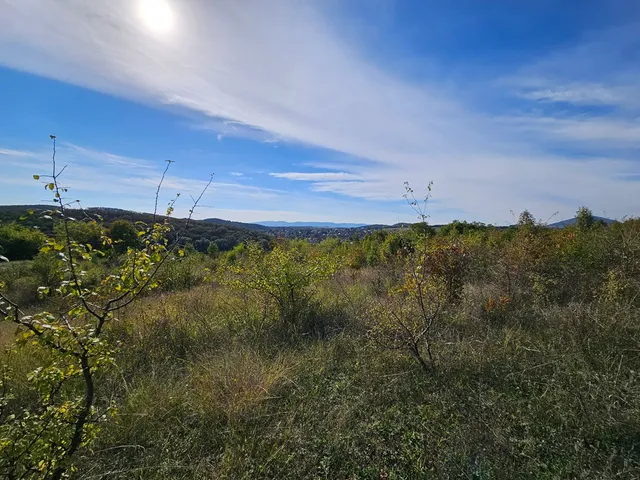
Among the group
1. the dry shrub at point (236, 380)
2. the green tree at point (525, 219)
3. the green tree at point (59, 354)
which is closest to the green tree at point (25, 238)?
the green tree at point (59, 354)

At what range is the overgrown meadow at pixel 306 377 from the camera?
1981mm

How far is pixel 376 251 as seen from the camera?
13461 millimetres

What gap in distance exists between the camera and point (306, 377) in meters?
3.67

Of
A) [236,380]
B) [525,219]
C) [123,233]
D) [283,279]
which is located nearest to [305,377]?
[236,380]

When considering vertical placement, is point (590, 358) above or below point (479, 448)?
above

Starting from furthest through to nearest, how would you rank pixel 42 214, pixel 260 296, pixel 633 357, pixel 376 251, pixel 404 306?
pixel 376 251
pixel 260 296
pixel 404 306
pixel 633 357
pixel 42 214

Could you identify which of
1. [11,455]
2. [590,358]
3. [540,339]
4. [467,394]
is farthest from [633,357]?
[11,455]

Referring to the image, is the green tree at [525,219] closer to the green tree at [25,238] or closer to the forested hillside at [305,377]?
the forested hillside at [305,377]

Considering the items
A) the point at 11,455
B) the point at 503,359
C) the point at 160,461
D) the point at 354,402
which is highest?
the point at 11,455

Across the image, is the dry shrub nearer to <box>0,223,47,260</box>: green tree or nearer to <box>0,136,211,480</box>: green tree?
<box>0,136,211,480</box>: green tree

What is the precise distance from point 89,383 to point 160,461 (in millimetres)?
1109

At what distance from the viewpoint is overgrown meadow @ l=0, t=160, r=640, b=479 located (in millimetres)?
1981

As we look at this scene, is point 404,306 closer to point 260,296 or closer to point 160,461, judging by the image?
point 260,296

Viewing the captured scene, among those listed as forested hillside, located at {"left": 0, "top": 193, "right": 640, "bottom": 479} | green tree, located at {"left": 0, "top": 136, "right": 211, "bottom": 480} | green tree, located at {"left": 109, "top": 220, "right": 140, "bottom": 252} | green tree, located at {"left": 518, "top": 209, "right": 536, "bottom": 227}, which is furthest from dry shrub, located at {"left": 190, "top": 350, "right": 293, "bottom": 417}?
green tree, located at {"left": 518, "top": 209, "right": 536, "bottom": 227}
